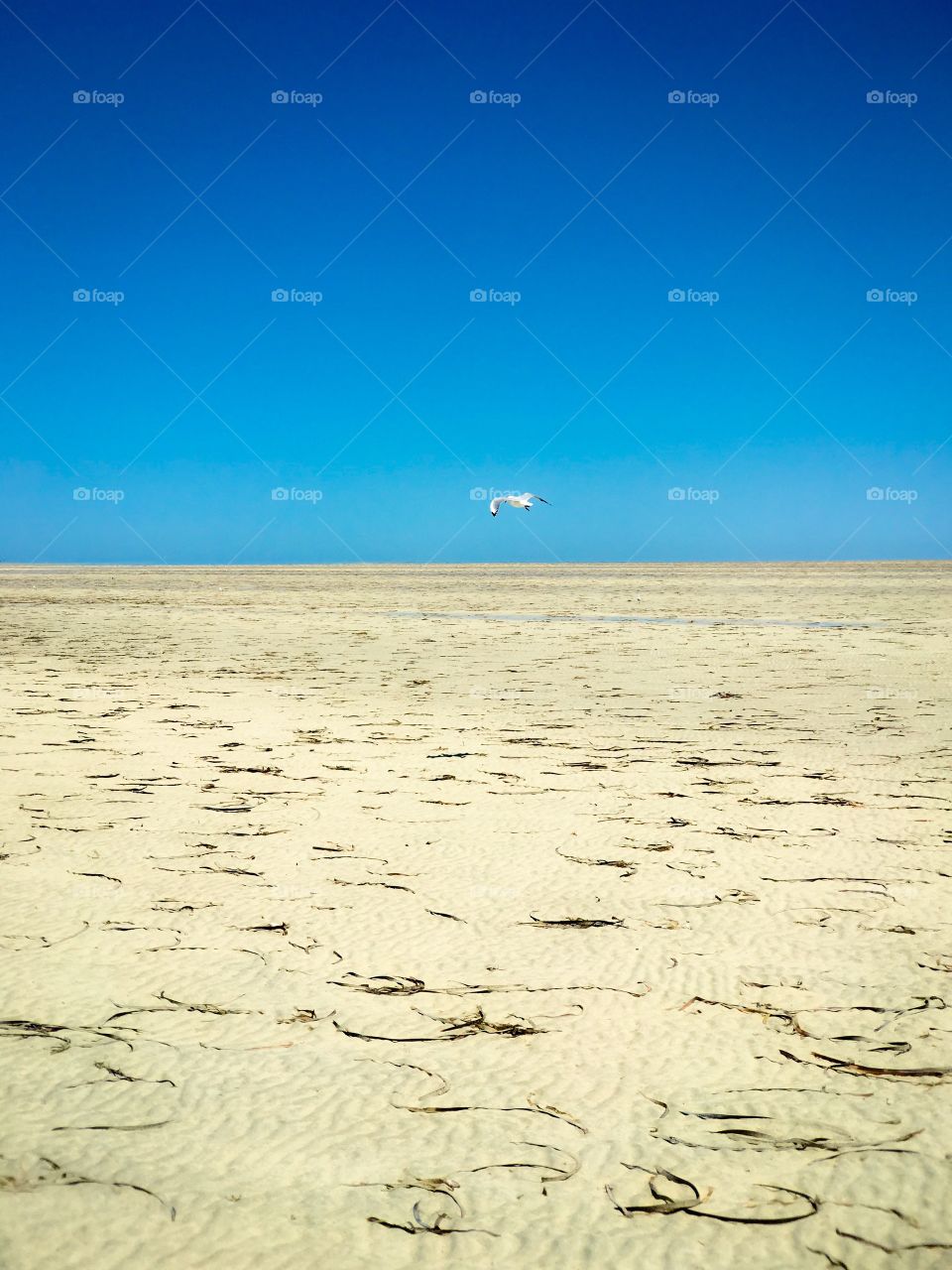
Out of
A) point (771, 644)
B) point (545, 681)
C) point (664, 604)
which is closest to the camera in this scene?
point (545, 681)

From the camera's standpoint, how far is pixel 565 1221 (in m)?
1.63

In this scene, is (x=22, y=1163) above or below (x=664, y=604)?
below

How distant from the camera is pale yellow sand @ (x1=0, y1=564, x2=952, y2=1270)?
164 centimetres

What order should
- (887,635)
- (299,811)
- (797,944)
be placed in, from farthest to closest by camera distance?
(887,635) < (299,811) < (797,944)

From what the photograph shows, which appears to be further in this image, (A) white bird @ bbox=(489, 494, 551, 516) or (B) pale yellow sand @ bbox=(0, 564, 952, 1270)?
(A) white bird @ bbox=(489, 494, 551, 516)

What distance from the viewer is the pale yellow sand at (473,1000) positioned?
5.38 ft

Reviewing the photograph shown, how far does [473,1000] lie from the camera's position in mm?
2410

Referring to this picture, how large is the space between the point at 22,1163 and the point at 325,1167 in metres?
0.56

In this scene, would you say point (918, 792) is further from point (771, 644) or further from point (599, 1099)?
point (771, 644)

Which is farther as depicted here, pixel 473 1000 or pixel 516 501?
pixel 516 501

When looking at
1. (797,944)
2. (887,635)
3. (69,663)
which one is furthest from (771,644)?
(797,944)

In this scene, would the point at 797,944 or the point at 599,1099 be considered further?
the point at 797,944

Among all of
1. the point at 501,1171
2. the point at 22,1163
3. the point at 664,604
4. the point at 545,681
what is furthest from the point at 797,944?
the point at 664,604

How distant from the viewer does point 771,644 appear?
1199 centimetres
